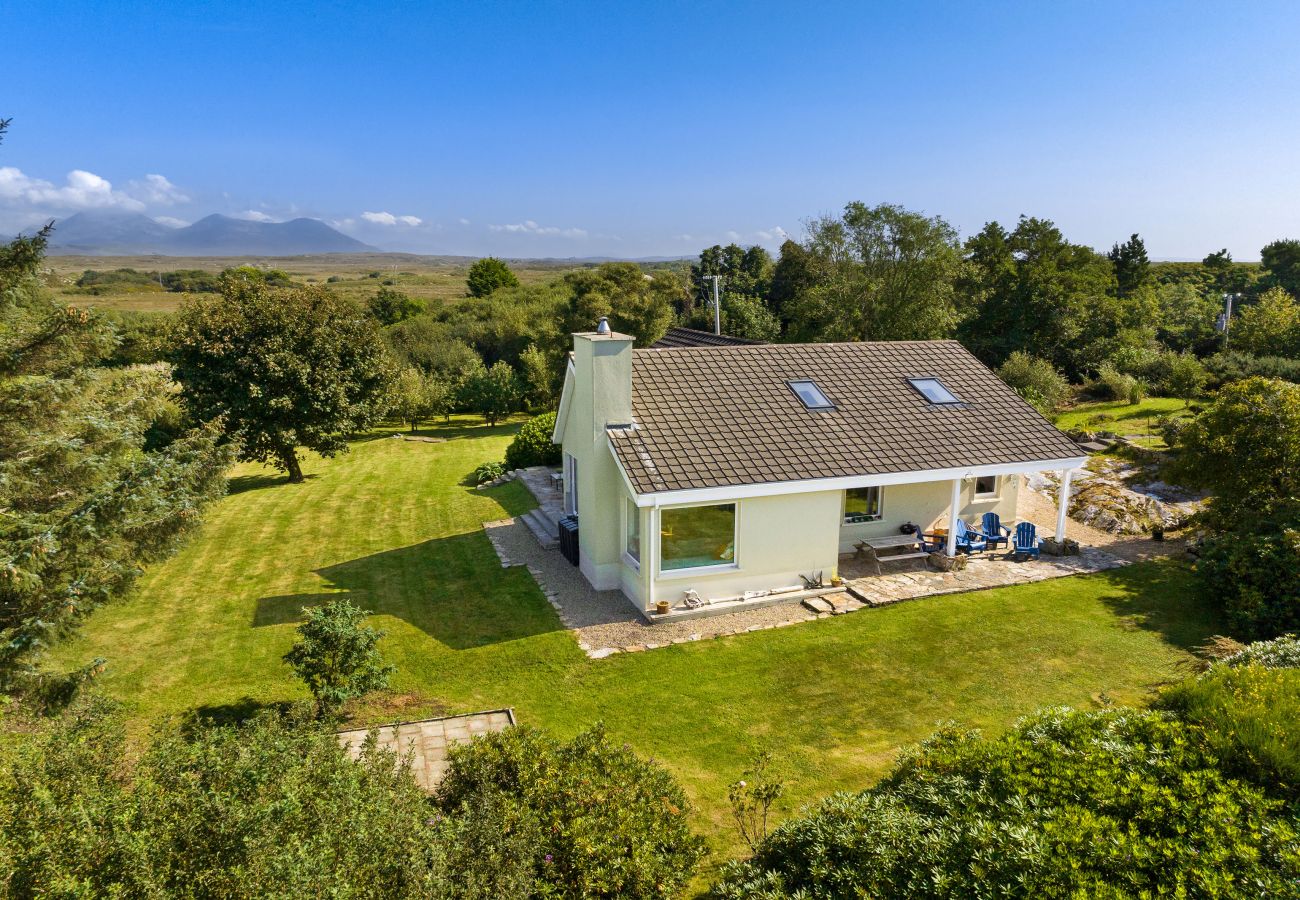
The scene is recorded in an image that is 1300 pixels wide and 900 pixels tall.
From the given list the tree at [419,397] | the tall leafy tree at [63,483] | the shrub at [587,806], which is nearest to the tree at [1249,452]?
the shrub at [587,806]

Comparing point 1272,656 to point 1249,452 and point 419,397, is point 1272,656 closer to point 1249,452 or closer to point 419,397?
point 1249,452

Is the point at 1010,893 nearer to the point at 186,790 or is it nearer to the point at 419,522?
the point at 186,790

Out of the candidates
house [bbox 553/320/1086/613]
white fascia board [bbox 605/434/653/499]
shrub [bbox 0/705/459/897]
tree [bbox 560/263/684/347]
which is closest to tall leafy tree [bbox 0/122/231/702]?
shrub [bbox 0/705/459/897]

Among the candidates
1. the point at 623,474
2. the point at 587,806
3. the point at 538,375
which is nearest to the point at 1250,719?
the point at 587,806

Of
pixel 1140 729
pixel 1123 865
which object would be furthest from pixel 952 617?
pixel 1123 865

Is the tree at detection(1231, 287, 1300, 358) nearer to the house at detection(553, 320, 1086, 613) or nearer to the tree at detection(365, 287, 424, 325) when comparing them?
the house at detection(553, 320, 1086, 613)

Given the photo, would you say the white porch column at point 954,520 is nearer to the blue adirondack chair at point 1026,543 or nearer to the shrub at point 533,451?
the blue adirondack chair at point 1026,543

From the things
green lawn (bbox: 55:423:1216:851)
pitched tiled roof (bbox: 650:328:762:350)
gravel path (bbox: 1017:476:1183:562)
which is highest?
pitched tiled roof (bbox: 650:328:762:350)
